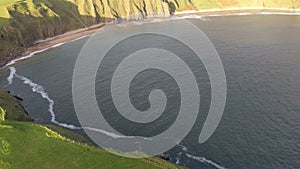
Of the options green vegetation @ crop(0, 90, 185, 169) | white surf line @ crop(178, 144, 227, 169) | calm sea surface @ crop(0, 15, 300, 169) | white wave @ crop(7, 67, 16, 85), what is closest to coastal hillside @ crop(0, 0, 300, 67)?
white wave @ crop(7, 67, 16, 85)

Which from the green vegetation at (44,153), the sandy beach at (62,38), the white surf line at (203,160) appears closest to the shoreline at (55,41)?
the sandy beach at (62,38)

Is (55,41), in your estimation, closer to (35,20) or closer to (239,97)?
(35,20)

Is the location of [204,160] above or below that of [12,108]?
below

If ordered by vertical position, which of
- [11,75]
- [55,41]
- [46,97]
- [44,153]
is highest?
[44,153]

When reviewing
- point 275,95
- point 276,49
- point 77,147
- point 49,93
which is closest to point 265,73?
point 275,95

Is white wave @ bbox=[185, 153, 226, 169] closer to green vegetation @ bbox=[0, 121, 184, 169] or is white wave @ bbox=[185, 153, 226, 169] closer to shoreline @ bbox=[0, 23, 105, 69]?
green vegetation @ bbox=[0, 121, 184, 169]

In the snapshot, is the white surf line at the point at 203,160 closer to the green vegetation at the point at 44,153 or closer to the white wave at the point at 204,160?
the white wave at the point at 204,160

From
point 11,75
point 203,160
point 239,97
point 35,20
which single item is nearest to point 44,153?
point 203,160

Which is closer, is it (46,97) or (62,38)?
(46,97)

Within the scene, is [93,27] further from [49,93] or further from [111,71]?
[49,93]
